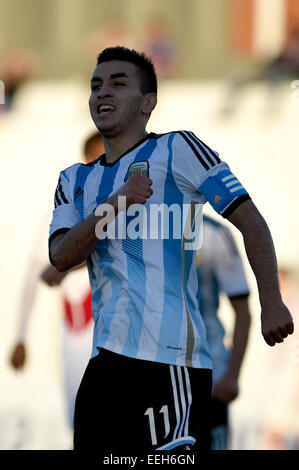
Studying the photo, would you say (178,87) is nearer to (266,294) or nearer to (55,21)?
(55,21)

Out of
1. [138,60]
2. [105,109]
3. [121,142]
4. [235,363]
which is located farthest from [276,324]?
[235,363]

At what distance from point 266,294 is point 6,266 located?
428 inches

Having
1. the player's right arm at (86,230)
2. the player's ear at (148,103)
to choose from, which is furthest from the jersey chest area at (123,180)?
the player's ear at (148,103)

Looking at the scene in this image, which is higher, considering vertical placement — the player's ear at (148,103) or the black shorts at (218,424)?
the player's ear at (148,103)

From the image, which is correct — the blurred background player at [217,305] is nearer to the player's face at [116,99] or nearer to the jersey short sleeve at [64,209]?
the jersey short sleeve at [64,209]

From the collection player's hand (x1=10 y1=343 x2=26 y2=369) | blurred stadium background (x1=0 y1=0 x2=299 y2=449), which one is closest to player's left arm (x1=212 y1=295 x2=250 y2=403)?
player's hand (x1=10 y1=343 x2=26 y2=369)

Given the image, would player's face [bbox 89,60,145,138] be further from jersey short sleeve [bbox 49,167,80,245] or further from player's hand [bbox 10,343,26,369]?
player's hand [bbox 10,343,26,369]

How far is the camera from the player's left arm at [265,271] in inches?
142

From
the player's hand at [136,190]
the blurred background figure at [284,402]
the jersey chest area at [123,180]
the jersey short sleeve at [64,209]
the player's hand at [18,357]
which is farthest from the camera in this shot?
the blurred background figure at [284,402]

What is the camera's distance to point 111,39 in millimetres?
17344

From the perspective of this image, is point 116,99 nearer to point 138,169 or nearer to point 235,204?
point 138,169

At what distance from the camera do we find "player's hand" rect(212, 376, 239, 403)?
18.8 ft

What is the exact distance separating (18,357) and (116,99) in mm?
2846

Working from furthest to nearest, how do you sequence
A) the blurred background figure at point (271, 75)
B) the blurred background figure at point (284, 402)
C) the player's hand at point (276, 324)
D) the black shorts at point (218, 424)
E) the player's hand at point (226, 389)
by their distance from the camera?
the blurred background figure at point (271, 75)
the blurred background figure at point (284, 402)
the black shorts at point (218, 424)
the player's hand at point (226, 389)
the player's hand at point (276, 324)
